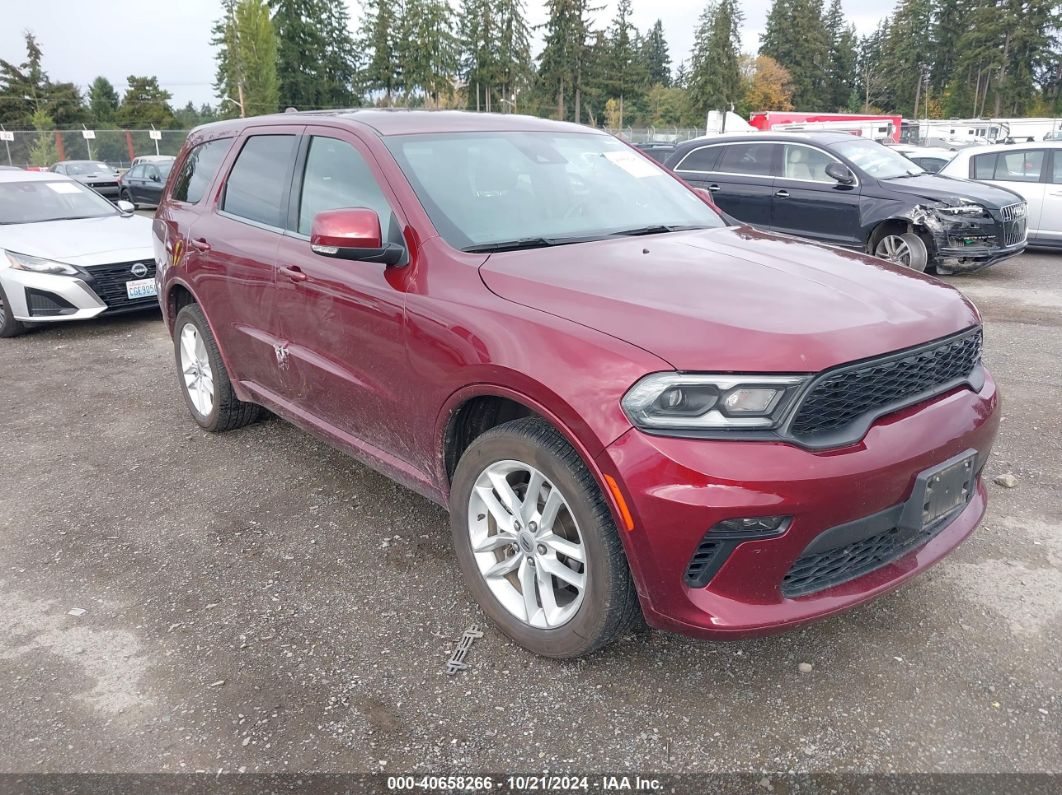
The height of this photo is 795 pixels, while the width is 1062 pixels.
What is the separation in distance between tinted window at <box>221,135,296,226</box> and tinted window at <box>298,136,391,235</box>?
0.62 ft

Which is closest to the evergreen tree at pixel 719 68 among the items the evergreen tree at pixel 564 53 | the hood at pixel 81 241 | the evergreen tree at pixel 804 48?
the evergreen tree at pixel 804 48

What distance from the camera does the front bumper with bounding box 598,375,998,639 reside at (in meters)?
2.09

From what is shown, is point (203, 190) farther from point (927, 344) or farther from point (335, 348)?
point (927, 344)

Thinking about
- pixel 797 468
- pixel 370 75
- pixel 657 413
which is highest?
pixel 370 75

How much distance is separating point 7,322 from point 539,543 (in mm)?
6999

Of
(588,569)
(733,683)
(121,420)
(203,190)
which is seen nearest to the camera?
(588,569)

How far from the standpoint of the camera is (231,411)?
185 inches

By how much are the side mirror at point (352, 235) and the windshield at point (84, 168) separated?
24985mm

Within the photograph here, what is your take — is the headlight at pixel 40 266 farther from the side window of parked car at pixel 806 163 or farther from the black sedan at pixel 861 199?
the side window of parked car at pixel 806 163

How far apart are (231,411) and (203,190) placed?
1.27m

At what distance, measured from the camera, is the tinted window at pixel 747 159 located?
9844mm

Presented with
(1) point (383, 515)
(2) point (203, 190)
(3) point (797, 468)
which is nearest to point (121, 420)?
(2) point (203, 190)

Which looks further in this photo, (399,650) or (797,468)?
(399,650)

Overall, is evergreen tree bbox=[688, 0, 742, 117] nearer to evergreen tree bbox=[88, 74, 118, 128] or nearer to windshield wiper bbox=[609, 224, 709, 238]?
evergreen tree bbox=[88, 74, 118, 128]
